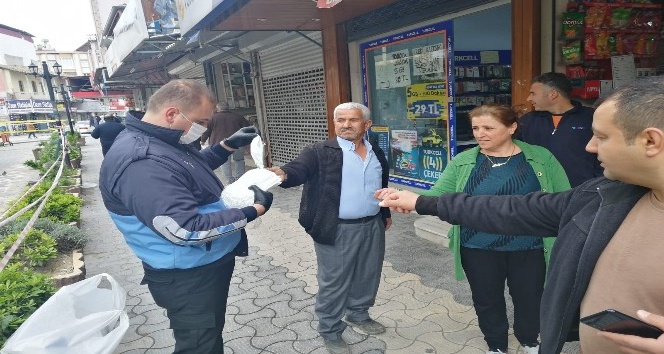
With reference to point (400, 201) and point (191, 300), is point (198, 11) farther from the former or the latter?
point (400, 201)

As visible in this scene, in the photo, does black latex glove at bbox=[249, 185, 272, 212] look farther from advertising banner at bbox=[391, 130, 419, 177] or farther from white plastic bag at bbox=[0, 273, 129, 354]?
advertising banner at bbox=[391, 130, 419, 177]

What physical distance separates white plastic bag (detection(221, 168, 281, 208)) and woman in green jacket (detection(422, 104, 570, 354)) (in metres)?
0.97

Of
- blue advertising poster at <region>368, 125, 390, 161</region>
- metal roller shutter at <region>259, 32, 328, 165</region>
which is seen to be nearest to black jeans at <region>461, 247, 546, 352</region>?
blue advertising poster at <region>368, 125, 390, 161</region>

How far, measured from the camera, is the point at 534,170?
2.28 metres

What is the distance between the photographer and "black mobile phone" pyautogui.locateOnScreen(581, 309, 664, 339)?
1035 millimetres

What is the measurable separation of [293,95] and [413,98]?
145 inches

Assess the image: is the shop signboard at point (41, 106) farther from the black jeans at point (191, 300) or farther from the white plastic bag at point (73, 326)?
the black jeans at point (191, 300)

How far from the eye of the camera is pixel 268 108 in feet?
33.1

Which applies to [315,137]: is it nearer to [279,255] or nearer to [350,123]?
[279,255]

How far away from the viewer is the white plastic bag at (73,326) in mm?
1936

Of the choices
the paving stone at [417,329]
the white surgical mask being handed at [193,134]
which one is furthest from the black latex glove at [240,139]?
the paving stone at [417,329]

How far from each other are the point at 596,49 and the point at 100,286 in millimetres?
4507

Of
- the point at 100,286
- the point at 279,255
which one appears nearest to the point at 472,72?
the point at 279,255

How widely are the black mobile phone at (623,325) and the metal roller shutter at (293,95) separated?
6813 millimetres
